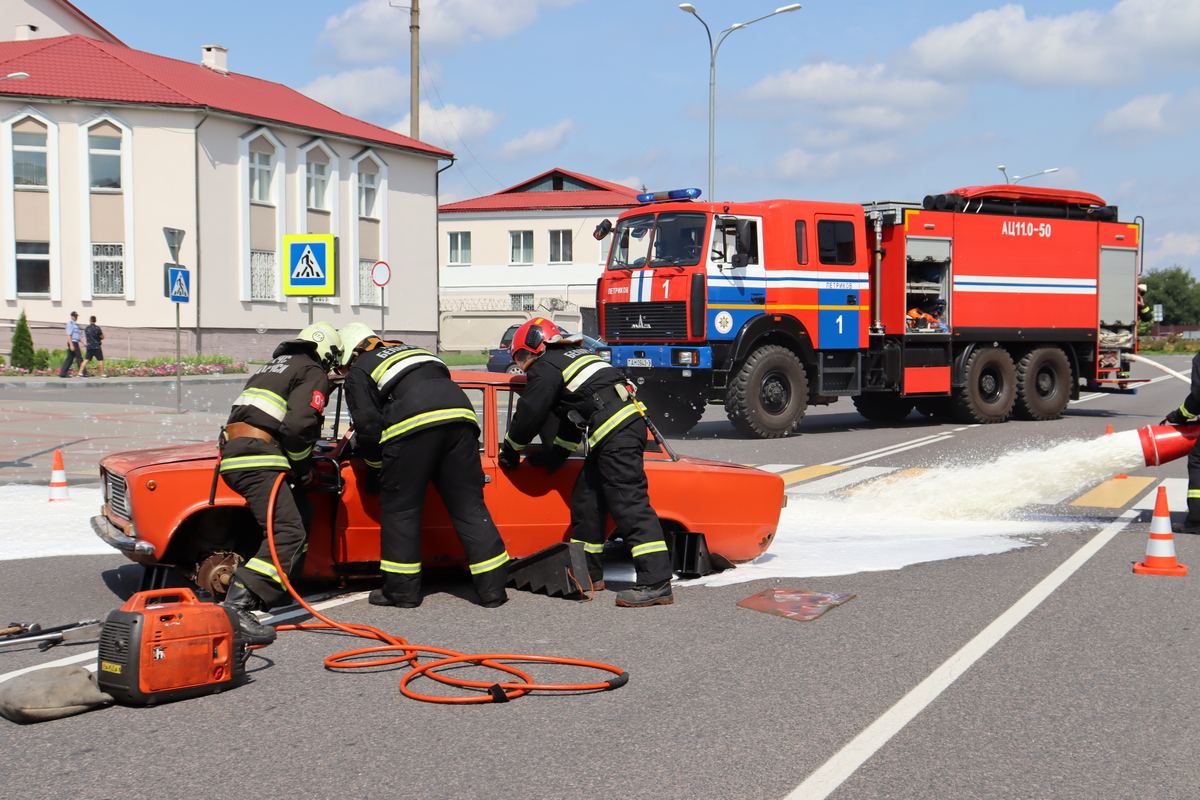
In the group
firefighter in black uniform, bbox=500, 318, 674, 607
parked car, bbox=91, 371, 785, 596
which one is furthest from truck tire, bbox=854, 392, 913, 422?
firefighter in black uniform, bbox=500, 318, 674, 607

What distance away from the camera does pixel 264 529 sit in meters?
5.79

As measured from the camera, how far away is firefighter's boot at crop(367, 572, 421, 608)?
5957 millimetres

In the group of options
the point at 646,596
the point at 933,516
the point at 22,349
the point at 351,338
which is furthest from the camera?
the point at 22,349

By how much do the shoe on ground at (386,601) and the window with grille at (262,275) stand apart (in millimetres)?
29494

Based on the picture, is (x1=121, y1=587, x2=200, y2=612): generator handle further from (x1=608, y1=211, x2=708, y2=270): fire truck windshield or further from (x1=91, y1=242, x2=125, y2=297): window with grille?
(x1=91, y1=242, x2=125, y2=297): window with grille

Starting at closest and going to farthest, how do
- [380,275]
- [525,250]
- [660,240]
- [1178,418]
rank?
1. [1178,418]
2. [660,240]
3. [380,275]
4. [525,250]

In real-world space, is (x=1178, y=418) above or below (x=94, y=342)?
below

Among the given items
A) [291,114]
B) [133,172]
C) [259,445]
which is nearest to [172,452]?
[259,445]

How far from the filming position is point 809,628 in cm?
573

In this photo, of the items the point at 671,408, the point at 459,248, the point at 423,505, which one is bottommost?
the point at 671,408

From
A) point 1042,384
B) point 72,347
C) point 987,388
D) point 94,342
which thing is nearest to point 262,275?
point 94,342

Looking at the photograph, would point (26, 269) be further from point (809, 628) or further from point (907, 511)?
point (809, 628)

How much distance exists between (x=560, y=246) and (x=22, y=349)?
29.8 meters

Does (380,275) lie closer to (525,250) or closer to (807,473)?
(807,473)
